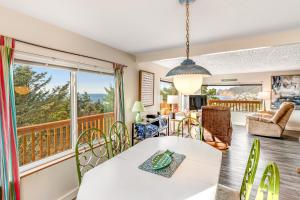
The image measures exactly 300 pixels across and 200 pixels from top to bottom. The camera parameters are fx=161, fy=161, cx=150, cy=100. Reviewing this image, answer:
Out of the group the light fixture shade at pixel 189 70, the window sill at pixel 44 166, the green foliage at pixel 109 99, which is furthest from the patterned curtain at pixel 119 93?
the light fixture shade at pixel 189 70

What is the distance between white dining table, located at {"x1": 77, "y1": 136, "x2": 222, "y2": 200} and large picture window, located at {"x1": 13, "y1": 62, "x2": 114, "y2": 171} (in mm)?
1195

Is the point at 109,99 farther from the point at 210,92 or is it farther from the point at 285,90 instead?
the point at 285,90

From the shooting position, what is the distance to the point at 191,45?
287 cm

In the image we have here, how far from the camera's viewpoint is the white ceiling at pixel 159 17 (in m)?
1.55

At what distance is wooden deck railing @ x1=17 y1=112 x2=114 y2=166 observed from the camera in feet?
7.45

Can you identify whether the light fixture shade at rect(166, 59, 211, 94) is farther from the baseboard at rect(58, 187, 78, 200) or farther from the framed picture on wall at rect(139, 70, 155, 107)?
the framed picture on wall at rect(139, 70, 155, 107)

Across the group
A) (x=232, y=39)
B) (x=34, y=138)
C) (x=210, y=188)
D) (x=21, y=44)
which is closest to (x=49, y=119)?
(x=34, y=138)

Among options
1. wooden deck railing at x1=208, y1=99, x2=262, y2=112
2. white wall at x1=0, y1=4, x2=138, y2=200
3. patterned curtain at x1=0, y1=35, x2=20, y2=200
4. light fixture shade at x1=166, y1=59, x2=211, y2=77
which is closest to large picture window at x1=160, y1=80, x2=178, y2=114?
wooden deck railing at x1=208, y1=99, x2=262, y2=112

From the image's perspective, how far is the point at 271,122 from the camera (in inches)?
194

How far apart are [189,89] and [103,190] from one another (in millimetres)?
1133

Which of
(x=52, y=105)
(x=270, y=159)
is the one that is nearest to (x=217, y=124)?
(x=270, y=159)

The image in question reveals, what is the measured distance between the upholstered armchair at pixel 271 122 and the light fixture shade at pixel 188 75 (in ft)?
15.5

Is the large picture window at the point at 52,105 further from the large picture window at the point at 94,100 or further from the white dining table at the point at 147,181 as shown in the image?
the white dining table at the point at 147,181

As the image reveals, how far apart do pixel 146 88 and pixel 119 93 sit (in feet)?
3.95
